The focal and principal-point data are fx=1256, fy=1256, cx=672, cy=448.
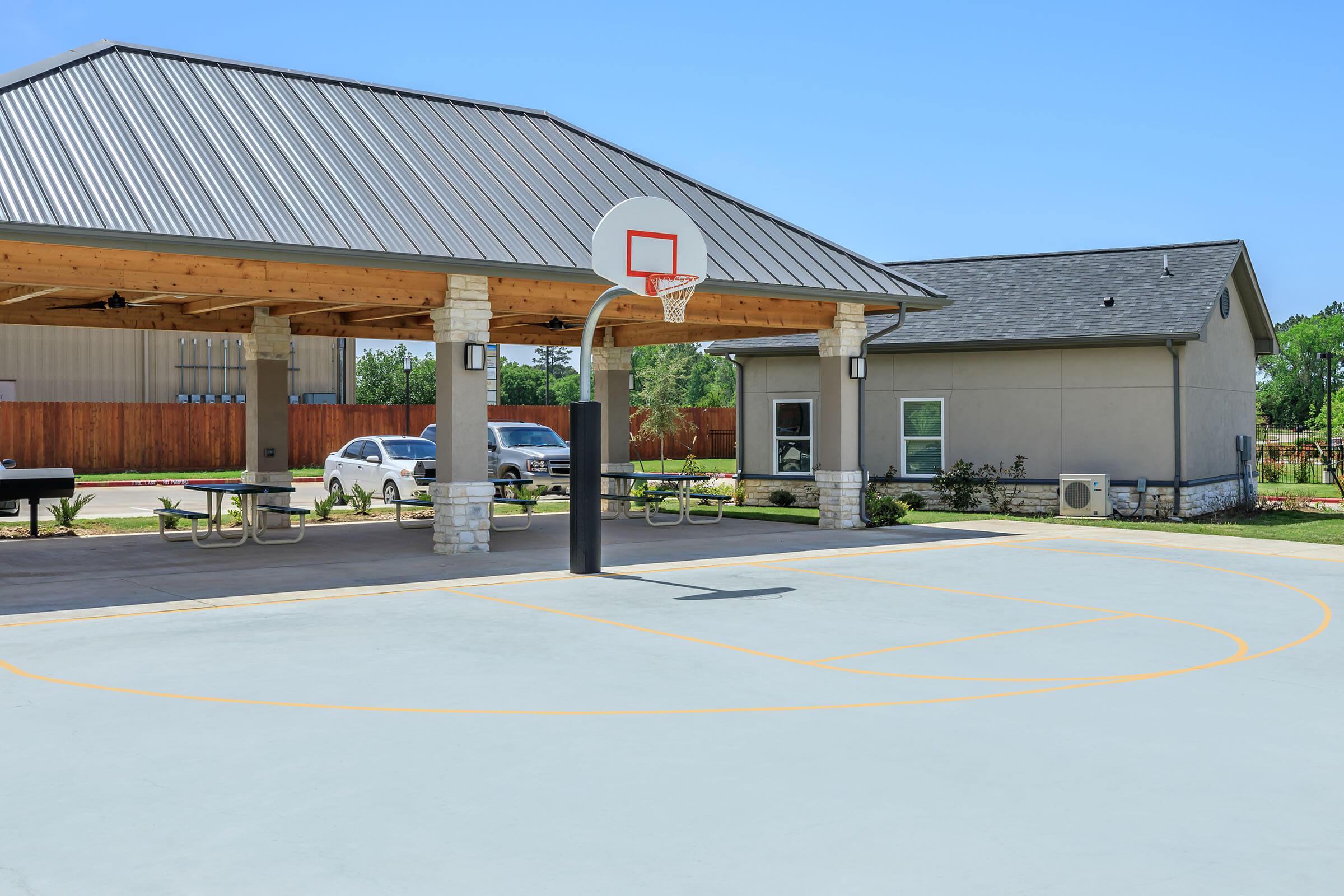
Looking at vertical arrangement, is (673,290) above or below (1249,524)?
above

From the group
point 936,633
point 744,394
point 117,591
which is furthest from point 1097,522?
point 117,591

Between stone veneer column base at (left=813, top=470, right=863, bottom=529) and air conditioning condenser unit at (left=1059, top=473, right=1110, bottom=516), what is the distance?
4.81 metres

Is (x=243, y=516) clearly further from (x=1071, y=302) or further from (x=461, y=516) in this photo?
(x=1071, y=302)

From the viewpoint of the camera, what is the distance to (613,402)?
23.9 metres

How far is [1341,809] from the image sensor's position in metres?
5.65

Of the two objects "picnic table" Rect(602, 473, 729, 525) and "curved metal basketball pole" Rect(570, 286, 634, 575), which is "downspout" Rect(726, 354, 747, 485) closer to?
"picnic table" Rect(602, 473, 729, 525)

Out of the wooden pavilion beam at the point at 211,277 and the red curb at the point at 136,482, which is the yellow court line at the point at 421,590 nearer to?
the wooden pavilion beam at the point at 211,277

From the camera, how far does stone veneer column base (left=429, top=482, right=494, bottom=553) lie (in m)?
15.9

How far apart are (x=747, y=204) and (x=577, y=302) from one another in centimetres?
507

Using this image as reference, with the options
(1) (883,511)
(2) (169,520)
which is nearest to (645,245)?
(1) (883,511)

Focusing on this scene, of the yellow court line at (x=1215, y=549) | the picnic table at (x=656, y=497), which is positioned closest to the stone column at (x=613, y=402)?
the picnic table at (x=656, y=497)

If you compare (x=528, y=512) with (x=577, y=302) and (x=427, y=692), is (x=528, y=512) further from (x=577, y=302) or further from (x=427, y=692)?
(x=427, y=692)

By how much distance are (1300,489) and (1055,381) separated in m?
12.2

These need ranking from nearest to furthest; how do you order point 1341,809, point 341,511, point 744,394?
point 1341,809 → point 341,511 → point 744,394
